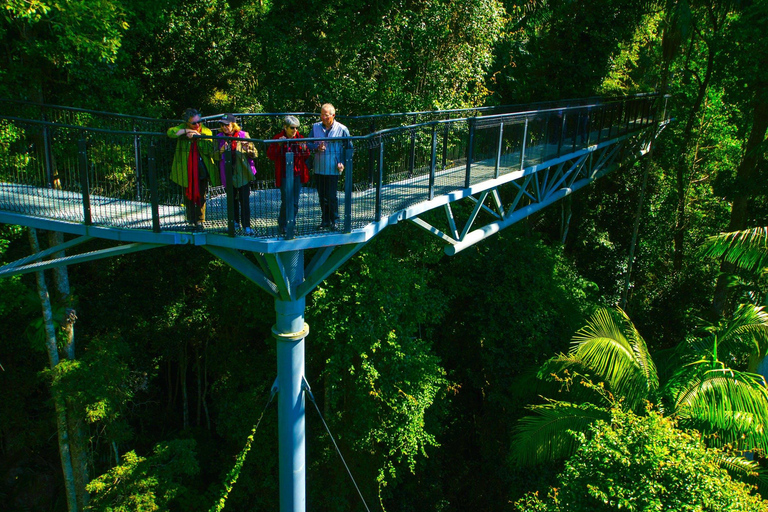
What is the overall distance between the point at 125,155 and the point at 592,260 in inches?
658

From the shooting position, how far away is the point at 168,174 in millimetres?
6918

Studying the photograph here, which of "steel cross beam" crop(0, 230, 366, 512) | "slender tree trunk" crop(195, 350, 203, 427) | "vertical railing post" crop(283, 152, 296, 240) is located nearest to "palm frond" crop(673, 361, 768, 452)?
"steel cross beam" crop(0, 230, 366, 512)

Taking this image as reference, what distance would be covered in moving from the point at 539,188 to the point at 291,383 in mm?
7473

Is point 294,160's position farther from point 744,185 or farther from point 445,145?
point 744,185

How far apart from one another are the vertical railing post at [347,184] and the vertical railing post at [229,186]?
3.95ft

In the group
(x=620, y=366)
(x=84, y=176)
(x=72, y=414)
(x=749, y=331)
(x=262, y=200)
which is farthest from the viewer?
(x=72, y=414)

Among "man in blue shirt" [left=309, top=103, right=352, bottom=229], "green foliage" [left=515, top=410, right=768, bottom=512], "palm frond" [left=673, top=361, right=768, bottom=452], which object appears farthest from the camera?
"palm frond" [left=673, top=361, right=768, bottom=452]

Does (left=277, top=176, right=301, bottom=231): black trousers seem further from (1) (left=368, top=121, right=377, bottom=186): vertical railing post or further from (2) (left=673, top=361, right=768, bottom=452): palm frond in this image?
(2) (left=673, top=361, right=768, bottom=452): palm frond

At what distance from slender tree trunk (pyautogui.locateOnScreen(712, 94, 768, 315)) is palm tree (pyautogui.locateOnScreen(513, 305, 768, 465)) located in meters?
6.39

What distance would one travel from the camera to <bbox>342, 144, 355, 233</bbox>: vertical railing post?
6695mm

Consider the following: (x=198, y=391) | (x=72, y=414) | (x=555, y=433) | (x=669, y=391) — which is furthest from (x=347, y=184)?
(x=198, y=391)

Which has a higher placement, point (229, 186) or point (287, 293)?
point (229, 186)

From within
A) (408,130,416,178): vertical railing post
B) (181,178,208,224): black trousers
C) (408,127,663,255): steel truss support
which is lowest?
(408,127,663,255): steel truss support

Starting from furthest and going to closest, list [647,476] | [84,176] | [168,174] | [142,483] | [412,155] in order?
[142,483] → [412,155] → [168,174] → [84,176] → [647,476]
